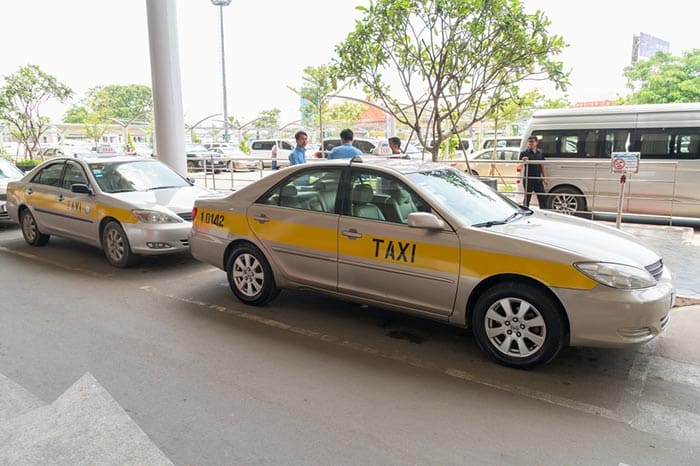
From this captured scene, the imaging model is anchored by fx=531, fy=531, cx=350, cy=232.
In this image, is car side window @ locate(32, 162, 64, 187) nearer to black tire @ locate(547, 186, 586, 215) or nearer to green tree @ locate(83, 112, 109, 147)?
black tire @ locate(547, 186, 586, 215)

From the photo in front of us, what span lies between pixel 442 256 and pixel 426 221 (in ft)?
1.02

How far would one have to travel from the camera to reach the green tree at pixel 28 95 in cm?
2238

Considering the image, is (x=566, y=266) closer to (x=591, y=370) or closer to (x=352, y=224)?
(x=591, y=370)

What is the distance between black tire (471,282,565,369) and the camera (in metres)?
3.88

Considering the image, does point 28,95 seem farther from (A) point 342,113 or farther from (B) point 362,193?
(A) point 342,113

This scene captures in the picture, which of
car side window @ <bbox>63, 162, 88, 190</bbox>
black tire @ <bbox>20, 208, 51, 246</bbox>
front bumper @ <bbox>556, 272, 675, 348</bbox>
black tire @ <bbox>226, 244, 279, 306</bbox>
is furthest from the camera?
black tire @ <bbox>20, 208, 51, 246</bbox>

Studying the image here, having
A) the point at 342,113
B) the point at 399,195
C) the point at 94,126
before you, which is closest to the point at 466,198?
the point at 399,195

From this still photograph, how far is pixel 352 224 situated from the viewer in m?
4.78

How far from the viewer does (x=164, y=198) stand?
754 cm

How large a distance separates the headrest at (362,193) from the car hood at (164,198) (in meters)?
2.65

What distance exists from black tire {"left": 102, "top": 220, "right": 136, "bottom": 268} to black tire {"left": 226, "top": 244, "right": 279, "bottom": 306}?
2.12 m

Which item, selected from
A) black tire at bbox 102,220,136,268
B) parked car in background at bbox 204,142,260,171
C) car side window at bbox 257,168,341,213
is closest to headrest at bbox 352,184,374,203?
car side window at bbox 257,168,341,213

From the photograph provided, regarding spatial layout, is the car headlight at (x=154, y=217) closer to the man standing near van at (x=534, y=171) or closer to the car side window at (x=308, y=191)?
the car side window at (x=308, y=191)

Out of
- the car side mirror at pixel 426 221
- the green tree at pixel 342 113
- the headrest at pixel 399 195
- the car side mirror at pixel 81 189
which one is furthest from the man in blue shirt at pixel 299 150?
the green tree at pixel 342 113
